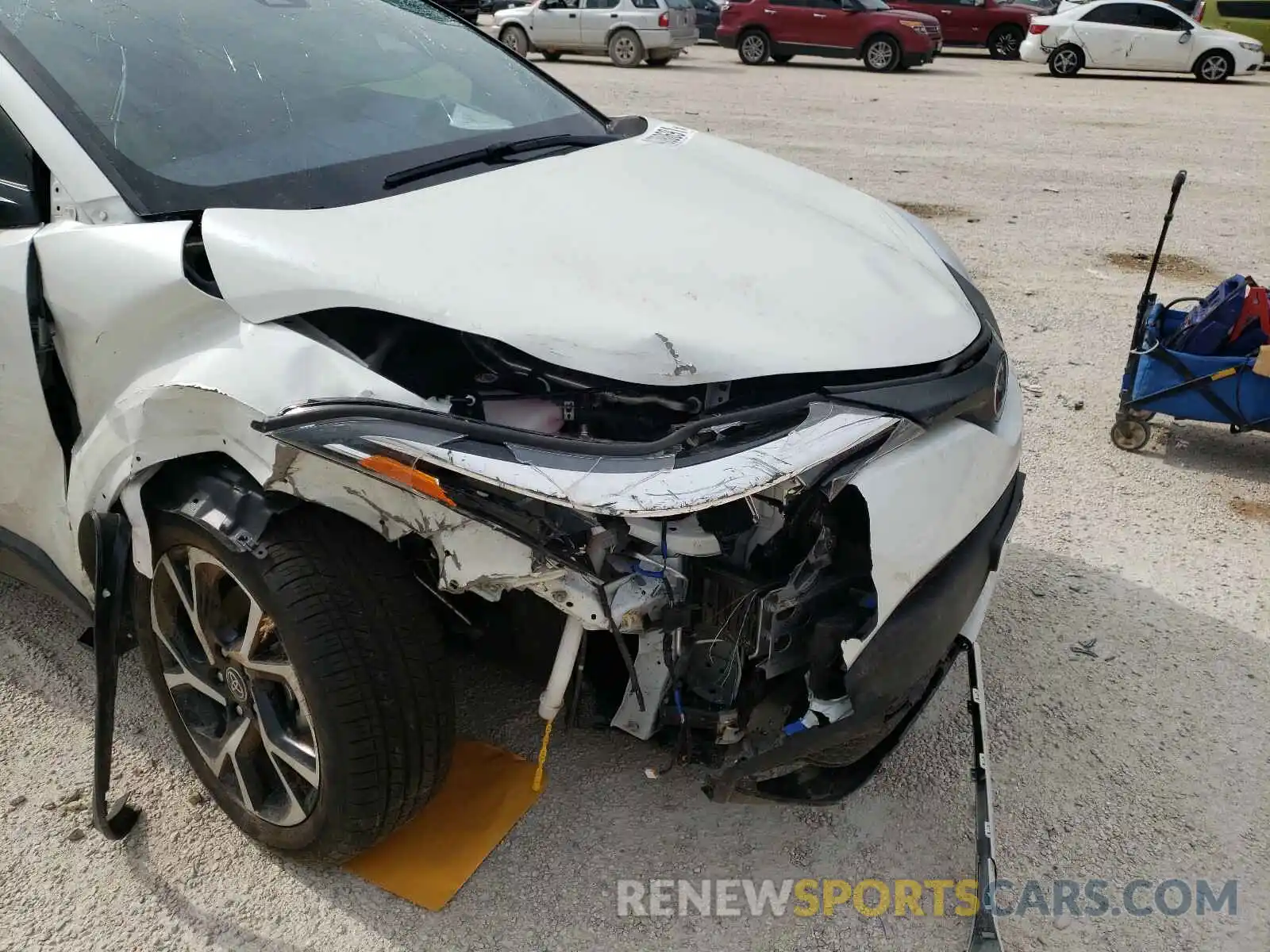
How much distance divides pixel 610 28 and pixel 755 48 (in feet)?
8.79

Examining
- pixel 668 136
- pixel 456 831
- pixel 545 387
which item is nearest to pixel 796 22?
pixel 668 136

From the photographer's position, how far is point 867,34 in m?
16.1

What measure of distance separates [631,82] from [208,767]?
13.5 m

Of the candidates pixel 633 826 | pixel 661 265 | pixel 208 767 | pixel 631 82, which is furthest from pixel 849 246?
pixel 631 82

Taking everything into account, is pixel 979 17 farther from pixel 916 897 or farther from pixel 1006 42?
pixel 916 897

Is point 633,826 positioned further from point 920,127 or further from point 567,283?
point 920,127

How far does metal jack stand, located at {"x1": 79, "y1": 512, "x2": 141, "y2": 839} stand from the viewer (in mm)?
2053

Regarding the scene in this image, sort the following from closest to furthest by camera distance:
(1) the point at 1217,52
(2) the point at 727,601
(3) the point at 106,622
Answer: (2) the point at 727,601 → (3) the point at 106,622 → (1) the point at 1217,52

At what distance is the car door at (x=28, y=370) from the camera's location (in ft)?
6.79

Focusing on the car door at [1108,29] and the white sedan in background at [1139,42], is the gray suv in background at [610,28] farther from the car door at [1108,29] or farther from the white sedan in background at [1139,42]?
the car door at [1108,29]

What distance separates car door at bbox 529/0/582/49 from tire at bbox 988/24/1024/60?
844cm

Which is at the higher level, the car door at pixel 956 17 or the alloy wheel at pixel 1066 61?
the car door at pixel 956 17

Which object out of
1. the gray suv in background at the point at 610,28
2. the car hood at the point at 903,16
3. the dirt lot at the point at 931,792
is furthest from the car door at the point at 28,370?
the car hood at the point at 903,16

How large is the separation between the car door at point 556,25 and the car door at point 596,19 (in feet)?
0.29
